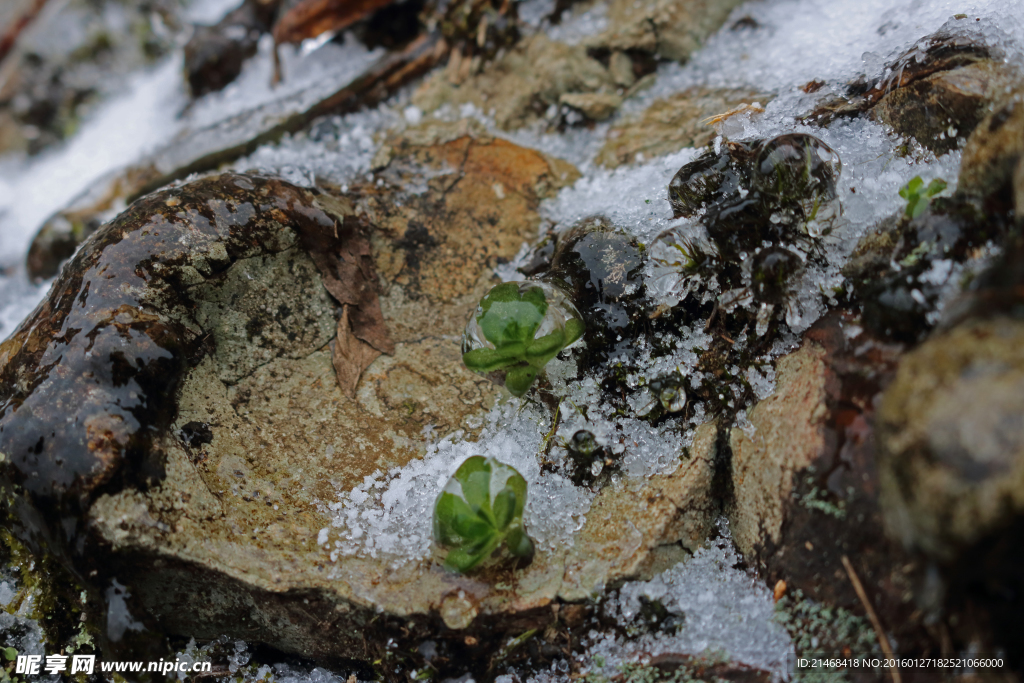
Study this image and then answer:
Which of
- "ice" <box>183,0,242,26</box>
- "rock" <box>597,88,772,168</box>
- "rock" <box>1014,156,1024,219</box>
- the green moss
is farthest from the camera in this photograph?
"ice" <box>183,0,242,26</box>

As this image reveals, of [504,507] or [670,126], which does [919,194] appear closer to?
[670,126]

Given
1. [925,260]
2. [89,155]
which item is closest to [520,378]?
[925,260]

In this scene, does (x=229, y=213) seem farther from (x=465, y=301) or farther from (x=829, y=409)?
(x=829, y=409)

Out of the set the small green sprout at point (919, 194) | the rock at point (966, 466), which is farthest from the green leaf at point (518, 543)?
the small green sprout at point (919, 194)

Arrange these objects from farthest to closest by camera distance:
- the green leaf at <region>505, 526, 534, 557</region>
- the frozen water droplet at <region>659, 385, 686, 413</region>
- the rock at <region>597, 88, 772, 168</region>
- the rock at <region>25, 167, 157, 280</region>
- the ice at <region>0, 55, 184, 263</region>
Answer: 1. the ice at <region>0, 55, 184, 263</region>
2. the rock at <region>25, 167, 157, 280</region>
3. the rock at <region>597, 88, 772, 168</region>
4. the frozen water droplet at <region>659, 385, 686, 413</region>
5. the green leaf at <region>505, 526, 534, 557</region>

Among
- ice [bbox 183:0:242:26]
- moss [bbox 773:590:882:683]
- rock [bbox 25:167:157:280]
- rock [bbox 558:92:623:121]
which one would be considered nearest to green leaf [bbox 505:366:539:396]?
moss [bbox 773:590:882:683]

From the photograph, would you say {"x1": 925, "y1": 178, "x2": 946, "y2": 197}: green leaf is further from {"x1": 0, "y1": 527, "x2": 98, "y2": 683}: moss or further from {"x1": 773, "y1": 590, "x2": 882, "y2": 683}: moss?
{"x1": 0, "y1": 527, "x2": 98, "y2": 683}: moss

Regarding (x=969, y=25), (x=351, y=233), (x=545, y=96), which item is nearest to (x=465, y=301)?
(x=351, y=233)
